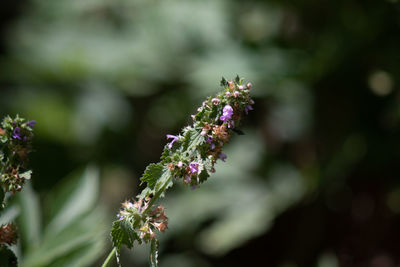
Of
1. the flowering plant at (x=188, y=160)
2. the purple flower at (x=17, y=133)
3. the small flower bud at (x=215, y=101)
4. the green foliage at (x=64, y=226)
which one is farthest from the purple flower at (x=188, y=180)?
the green foliage at (x=64, y=226)

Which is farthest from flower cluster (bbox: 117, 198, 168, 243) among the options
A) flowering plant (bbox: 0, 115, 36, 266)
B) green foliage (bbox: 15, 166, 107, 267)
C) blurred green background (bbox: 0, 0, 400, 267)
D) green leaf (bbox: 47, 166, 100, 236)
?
blurred green background (bbox: 0, 0, 400, 267)

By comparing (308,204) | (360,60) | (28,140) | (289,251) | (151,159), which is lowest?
(28,140)

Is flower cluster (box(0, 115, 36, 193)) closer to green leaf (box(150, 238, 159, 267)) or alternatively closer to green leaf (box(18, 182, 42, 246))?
green leaf (box(150, 238, 159, 267))

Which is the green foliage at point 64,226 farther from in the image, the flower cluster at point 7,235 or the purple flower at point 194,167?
the purple flower at point 194,167

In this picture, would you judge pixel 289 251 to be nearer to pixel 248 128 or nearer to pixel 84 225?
pixel 248 128

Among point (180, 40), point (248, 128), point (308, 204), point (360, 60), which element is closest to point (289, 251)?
point (308, 204)
